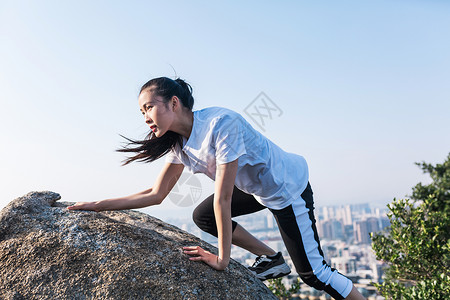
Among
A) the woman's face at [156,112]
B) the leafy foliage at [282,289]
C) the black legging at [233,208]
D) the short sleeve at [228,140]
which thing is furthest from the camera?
the leafy foliage at [282,289]

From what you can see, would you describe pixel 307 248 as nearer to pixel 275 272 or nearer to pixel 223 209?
pixel 275 272

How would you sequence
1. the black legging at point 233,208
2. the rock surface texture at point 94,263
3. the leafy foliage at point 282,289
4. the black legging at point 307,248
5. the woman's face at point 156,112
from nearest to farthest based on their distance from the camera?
the rock surface texture at point 94,263, the woman's face at point 156,112, the black legging at point 307,248, the black legging at point 233,208, the leafy foliage at point 282,289

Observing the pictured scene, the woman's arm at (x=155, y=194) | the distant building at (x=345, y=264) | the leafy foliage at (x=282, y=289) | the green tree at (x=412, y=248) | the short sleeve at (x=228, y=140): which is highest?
the short sleeve at (x=228, y=140)

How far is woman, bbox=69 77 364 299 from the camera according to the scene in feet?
10.4

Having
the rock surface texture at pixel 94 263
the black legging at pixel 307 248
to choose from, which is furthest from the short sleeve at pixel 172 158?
the black legging at pixel 307 248

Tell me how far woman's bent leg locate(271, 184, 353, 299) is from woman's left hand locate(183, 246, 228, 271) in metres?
0.65

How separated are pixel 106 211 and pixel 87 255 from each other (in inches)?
39.4

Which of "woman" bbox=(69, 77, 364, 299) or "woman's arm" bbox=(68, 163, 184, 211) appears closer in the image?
"woman" bbox=(69, 77, 364, 299)

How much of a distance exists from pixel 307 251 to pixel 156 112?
167 centimetres

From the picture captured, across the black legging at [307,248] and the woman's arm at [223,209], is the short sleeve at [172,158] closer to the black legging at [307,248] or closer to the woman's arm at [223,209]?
the woman's arm at [223,209]

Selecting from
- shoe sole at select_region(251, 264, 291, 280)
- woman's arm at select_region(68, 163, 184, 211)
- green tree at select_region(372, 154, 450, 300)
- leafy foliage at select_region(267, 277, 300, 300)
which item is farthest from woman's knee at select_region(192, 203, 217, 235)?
green tree at select_region(372, 154, 450, 300)

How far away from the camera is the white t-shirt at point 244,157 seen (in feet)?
10.4

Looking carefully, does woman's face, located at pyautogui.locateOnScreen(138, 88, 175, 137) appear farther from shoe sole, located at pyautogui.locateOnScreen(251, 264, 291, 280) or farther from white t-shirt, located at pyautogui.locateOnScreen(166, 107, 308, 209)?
shoe sole, located at pyautogui.locateOnScreen(251, 264, 291, 280)

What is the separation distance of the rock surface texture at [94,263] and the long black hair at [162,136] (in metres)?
0.67
